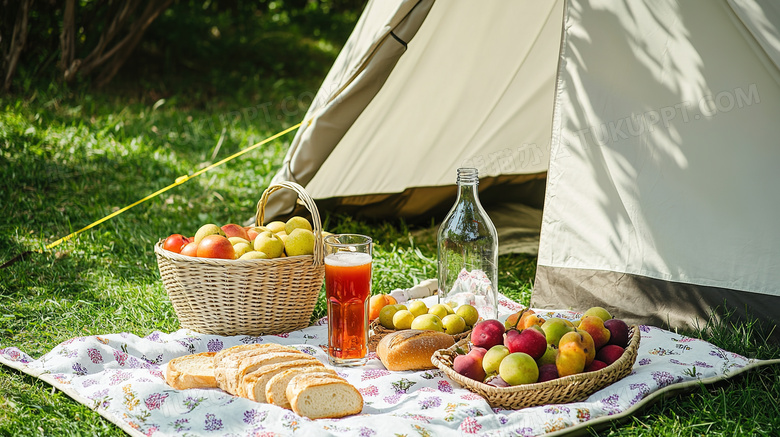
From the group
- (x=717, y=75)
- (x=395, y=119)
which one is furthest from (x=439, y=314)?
(x=395, y=119)

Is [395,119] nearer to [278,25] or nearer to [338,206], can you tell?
[338,206]

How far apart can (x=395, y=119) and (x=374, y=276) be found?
2.74 ft

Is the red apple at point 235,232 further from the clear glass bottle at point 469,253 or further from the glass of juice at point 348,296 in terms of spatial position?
the clear glass bottle at point 469,253

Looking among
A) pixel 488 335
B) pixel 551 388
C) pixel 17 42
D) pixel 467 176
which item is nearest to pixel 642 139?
pixel 467 176

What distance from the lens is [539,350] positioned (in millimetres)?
2057

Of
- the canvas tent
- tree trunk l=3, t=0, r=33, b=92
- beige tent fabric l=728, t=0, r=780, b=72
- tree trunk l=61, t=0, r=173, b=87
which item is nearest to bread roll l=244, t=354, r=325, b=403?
the canvas tent

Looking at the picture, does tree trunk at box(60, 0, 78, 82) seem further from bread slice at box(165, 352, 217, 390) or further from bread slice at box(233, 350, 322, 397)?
bread slice at box(233, 350, 322, 397)

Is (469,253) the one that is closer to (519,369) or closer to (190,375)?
(519,369)

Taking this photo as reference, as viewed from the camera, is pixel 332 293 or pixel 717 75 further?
pixel 717 75

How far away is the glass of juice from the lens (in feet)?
7.60

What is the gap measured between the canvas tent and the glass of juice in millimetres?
838

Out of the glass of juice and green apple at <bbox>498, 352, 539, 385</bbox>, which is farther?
the glass of juice

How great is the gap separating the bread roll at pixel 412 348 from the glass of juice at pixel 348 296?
102mm

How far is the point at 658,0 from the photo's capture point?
2.69m
